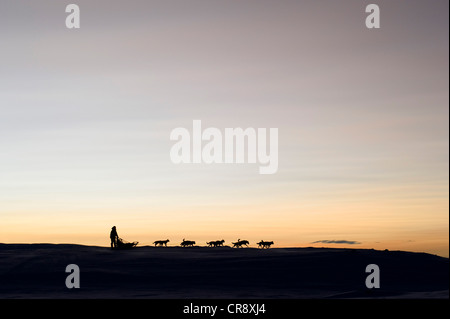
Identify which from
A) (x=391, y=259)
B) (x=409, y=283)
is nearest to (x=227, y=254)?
(x=391, y=259)

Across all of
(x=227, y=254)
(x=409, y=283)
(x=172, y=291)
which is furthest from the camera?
(x=227, y=254)

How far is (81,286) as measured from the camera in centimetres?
3192
